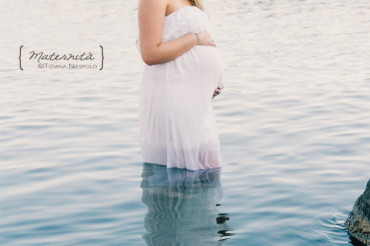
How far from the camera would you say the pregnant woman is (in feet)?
17.0

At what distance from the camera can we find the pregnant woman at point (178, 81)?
5.17 metres

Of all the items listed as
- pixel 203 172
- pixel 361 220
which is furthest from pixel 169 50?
pixel 361 220

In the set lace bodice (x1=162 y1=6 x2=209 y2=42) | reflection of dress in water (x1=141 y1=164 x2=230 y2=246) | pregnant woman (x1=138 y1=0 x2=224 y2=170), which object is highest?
lace bodice (x1=162 y1=6 x2=209 y2=42)

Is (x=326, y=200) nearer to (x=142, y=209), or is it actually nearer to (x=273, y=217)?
(x=273, y=217)

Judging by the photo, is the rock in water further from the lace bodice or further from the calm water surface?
the lace bodice

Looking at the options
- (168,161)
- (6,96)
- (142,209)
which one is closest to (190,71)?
(168,161)

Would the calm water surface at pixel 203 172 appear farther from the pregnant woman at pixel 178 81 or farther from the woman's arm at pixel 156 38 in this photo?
the woman's arm at pixel 156 38

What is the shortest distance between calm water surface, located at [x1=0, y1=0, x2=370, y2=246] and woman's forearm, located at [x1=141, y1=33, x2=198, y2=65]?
44.0 inches

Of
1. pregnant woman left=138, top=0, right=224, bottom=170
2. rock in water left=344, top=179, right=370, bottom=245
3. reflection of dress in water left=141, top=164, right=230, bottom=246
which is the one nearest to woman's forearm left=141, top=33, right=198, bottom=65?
pregnant woman left=138, top=0, right=224, bottom=170

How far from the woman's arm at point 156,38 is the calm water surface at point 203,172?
115 centimetres

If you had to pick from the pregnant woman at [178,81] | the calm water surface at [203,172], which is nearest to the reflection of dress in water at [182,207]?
the calm water surface at [203,172]

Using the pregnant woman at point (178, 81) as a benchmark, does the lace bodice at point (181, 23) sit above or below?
above

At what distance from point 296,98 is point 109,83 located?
153 inches

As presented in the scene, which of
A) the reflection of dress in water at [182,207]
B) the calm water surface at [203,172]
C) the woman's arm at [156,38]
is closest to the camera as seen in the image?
the reflection of dress in water at [182,207]
